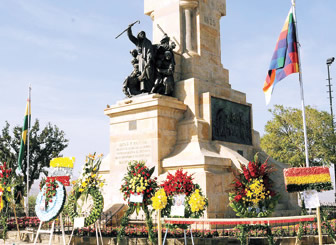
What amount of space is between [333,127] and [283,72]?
27.8m

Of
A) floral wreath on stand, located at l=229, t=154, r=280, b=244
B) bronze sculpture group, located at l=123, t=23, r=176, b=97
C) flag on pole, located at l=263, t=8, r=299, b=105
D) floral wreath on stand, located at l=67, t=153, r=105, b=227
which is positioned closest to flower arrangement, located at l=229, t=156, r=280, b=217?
floral wreath on stand, located at l=229, t=154, r=280, b=244

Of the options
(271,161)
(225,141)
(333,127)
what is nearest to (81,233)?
(225,141)

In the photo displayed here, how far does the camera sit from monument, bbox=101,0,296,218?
56.0ft

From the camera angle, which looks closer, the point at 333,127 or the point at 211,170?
the point at 211,170

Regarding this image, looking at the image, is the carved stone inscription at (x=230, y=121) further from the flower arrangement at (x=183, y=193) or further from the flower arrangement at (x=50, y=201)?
the flower arrangement at (x=50, y=201)

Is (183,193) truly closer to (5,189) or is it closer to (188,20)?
(5,189)

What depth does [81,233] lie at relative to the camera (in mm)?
14016

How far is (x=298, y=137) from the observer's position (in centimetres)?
4009

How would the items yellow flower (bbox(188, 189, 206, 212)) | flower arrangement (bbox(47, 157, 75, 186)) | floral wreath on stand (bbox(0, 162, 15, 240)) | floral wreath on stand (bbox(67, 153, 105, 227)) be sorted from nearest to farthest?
yellow flower (bbox(188, 189, 206, 212)) < flower arrangement (bbox(47, 157, 75, 186)) < floral wreath on stand (bbox(67, 153, 105, 227)) < floral wreath on stand (bbox(0, 162, 15, 240))

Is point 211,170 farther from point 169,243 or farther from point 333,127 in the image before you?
point 333,127

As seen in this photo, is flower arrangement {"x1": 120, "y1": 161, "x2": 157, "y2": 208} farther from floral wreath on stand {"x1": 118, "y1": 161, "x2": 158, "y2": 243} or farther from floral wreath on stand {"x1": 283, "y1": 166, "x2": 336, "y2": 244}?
floral wreath on stand {"x1": 283, "y1": 166, "x2": 336, "y2": 244}

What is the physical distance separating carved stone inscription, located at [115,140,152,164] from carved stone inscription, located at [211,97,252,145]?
3264 millimetres

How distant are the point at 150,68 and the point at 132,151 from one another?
411 cm

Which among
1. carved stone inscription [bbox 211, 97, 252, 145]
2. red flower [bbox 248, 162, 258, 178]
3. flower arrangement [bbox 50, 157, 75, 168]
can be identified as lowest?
red flower [bbox 248, 162, 258, 178]
